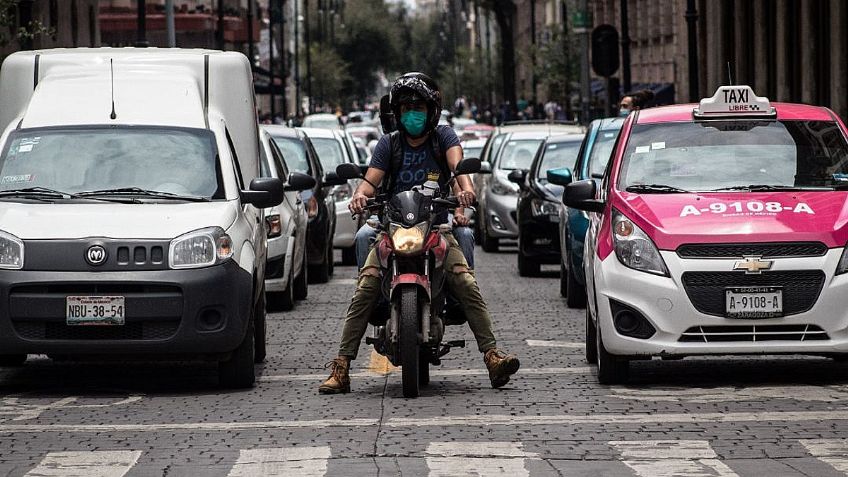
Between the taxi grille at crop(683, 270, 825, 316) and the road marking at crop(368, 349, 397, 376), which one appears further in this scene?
the road marking at crop(368, 349, 397, 376)

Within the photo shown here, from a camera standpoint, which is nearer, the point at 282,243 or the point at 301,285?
the point at 282,243

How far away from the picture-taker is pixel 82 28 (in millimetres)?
57781

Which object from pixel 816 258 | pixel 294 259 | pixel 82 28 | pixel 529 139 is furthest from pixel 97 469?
pixel 82 28

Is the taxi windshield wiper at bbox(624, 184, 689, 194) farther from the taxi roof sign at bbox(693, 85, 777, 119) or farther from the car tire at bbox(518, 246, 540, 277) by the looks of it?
the car tire at bbox(518, 246, 540, 277)

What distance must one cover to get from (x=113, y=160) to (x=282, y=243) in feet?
18.3

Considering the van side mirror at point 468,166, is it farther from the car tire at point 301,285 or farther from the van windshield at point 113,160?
the car tire at point 301,285

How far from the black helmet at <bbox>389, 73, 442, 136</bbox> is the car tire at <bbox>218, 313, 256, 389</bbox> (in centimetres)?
161

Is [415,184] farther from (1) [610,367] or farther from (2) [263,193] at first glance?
(1) [610,367]

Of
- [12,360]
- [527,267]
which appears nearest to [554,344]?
[12,360]

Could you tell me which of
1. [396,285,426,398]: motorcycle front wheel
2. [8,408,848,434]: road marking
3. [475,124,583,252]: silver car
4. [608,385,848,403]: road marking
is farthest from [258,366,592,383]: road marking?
[475,124,583,252]: silver car

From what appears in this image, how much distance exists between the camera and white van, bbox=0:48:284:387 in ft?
36.8

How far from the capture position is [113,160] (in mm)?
12375

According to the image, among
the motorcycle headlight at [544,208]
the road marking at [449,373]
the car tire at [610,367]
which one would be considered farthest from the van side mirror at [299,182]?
the motorcycle headlight at [544,208]

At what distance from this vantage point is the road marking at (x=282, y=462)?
8.35 m
